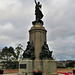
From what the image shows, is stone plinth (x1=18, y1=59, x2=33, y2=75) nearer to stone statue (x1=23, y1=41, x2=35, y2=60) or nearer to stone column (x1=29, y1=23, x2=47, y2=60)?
stone statue (x1=23, y1=41, x2=35, y2=60)

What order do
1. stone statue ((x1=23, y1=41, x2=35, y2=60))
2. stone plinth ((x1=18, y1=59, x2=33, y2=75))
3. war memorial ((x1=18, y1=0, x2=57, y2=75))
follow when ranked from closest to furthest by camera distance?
stone plinth ((x1=18, y1=59, x2=33, y2=75)) < war memorial ((x1=18, y1=0, x2=57, y2=75)) < stone statue ((x1=23, y1=41, x2=35, y2=60))

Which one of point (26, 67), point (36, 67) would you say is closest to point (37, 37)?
point (36, 67)

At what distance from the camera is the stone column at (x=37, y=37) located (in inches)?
687

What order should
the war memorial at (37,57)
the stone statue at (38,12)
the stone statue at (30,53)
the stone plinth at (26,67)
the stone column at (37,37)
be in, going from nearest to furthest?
the stone plinth at (26,67) → the war memorial at (37,57) → the stone statue at (30,53) → the stone column at (37,37) → the stone statue at (38,12)

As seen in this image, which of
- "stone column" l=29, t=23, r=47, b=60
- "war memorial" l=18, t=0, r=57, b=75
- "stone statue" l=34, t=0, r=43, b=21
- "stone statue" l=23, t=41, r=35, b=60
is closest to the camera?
"war memorial" l=18, t=0, r=57, b=75

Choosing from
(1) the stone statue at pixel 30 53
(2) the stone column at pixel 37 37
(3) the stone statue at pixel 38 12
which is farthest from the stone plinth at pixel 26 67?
(3) the stone statue at pixel 38 12

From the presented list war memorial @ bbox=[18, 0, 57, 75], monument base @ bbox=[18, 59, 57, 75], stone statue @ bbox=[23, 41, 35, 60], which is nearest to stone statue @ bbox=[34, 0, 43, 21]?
war memorial @ bbox=[18, 0, 57, 75]

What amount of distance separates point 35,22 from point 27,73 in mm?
8163

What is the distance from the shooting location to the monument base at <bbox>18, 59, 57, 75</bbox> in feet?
52.5

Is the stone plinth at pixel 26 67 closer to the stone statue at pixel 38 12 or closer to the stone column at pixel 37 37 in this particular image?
the stone column at pixel 37 37

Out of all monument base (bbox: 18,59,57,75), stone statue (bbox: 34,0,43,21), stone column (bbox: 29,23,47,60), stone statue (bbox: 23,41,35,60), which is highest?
stone statue (bbox: 34,0,43,21)

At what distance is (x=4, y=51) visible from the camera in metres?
45.7

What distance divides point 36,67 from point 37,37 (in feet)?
14.3

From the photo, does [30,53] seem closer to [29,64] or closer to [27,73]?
[29,64]
